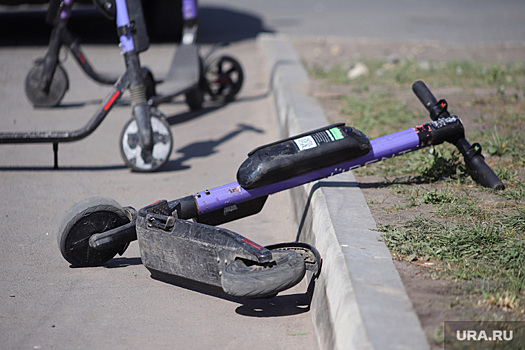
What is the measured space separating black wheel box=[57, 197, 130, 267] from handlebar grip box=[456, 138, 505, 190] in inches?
78.4

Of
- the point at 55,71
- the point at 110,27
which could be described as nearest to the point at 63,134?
the point at 55,71

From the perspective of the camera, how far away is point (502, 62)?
28.3 feet

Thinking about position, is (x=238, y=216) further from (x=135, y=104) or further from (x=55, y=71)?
(x=55, y=71)

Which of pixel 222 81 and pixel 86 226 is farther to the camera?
pixel 222 81

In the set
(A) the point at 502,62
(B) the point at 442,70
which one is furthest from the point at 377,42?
(B) the point at 442,70

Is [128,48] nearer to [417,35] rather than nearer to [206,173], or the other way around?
[206,173]

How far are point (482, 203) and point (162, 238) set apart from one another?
175 cm

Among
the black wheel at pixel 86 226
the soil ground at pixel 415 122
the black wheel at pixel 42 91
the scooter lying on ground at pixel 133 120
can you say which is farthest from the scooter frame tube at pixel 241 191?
the black wheel at pixel 42 91

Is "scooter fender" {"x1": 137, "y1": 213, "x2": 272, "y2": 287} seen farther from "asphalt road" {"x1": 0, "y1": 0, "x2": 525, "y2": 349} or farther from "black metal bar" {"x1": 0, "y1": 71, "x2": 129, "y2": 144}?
"black metal bar" {"x1": 0, "y1": 71, "x2": 129, "y2": 144}

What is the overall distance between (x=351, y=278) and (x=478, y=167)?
1592 millimetres

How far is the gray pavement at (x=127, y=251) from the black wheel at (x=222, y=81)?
0.56 feet

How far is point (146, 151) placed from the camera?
4.73m

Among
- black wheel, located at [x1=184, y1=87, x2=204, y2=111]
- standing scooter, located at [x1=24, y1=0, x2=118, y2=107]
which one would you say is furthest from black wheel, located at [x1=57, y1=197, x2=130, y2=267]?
black wheel, located at [x1=184, y1=87, x2=204, y2=111]

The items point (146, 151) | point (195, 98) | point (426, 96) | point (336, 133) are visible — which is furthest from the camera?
point (195, 98)
